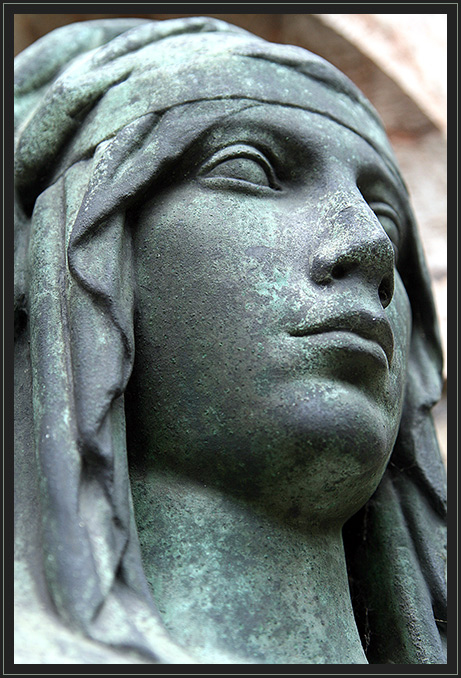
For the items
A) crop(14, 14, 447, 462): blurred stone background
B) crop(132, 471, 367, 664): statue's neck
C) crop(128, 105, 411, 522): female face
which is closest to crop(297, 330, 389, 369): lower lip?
crop(128, 105, 411, 522): female face

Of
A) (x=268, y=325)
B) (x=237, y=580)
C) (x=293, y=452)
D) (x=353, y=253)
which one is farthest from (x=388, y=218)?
(x=237, y=580)

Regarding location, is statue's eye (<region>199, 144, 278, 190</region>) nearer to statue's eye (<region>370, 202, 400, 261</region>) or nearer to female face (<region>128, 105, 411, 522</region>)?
female face (<region>128, 105, 411, 522</region>)

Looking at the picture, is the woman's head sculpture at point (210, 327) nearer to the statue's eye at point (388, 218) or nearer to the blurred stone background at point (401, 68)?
the statue's eye at point (388, 218)

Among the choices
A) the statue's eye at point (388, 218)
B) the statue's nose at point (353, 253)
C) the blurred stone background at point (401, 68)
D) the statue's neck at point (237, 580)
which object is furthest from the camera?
the blurred stone background at point (401, 68)

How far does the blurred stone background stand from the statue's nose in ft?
3.79

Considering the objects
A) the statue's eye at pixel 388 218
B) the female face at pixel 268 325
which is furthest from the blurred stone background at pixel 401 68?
the female face at pixel 268 325

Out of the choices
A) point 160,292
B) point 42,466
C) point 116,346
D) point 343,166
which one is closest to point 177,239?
point 160,292

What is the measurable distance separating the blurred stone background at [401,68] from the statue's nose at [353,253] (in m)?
1.16

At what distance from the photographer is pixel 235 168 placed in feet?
4.94

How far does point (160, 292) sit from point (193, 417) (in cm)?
21

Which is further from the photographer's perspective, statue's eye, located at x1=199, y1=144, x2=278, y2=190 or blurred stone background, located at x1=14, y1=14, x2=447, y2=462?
blurred stone background, located at x1=14, y1=14, x2=447, y2=462

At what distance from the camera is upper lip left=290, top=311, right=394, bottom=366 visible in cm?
137

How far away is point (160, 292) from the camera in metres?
1.46

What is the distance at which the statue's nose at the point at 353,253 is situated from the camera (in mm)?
1400
